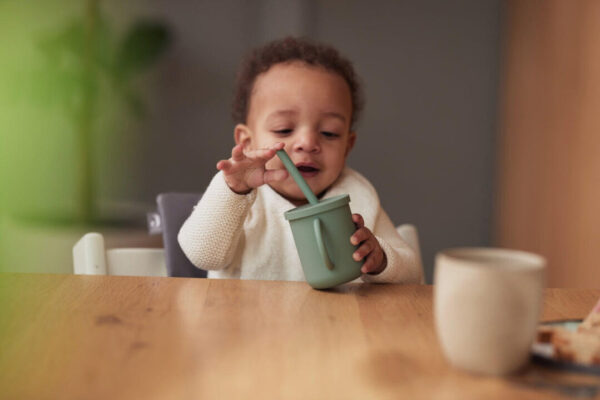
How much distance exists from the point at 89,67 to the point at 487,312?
2378 millimetres

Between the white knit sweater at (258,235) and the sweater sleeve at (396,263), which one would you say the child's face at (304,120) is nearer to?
the white knit sweater at (258,235)

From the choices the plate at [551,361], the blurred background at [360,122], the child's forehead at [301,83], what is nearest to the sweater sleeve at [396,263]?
the child's forehead at [301,83]

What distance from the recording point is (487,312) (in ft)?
1.52

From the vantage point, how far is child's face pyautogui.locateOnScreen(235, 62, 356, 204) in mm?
1186

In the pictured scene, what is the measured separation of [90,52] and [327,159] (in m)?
1.68

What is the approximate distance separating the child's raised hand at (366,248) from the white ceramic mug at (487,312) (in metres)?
0.31

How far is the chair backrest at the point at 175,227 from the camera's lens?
119 centimetres

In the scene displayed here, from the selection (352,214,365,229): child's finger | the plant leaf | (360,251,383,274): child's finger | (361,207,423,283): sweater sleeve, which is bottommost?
(361,207,423,283): sweater sleeve

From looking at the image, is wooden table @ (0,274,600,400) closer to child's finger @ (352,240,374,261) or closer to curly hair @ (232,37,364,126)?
child's finger @ (352,240,374,261)

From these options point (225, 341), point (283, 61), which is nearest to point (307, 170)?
point (283, 61)

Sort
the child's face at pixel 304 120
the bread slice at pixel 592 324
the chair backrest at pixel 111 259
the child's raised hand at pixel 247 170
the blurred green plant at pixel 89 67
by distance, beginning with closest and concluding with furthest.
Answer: the bread slice at pixel 592 324 → the child's raised hand at pixel 247 170 → the chair backrest at pixel 111 259 → the child's face at pixel 304 120 → the blurred green plant at pixel 89 67

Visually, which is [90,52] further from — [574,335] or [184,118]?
[574,335]

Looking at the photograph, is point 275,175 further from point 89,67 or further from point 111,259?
point 89,67

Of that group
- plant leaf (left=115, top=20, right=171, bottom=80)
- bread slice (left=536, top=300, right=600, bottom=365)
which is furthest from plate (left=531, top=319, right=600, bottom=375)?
plant leaf (left=115, top=20, right=171, bottom=80)
